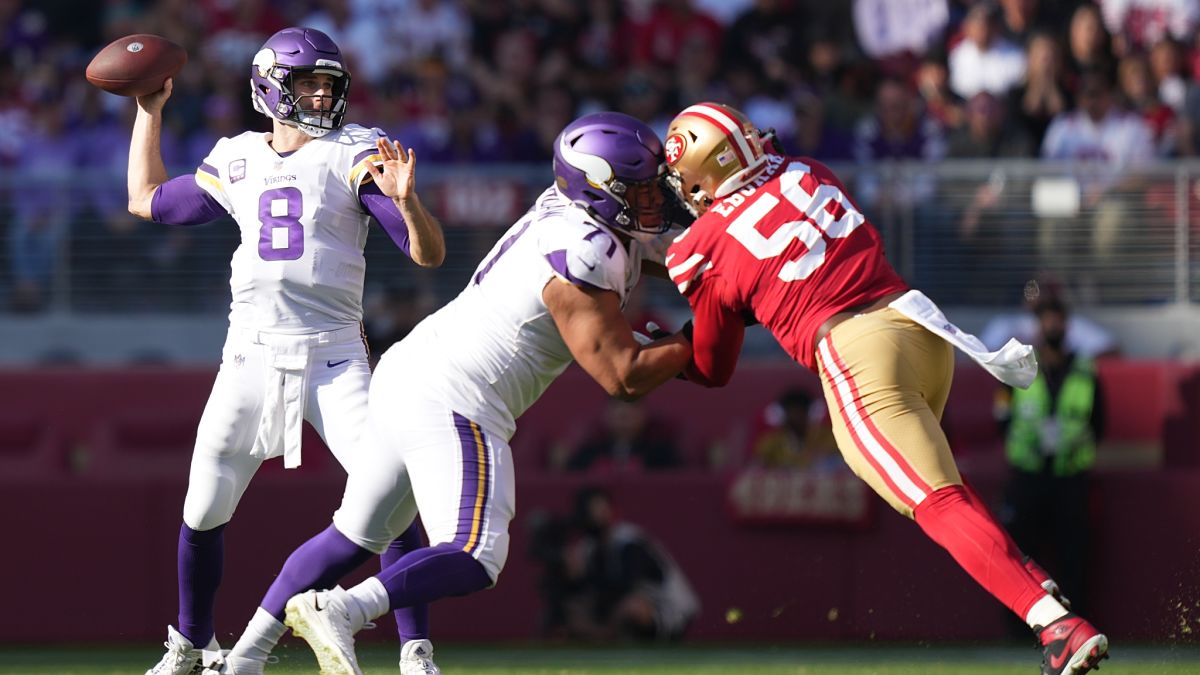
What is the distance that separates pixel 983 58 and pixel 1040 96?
0.72 meters

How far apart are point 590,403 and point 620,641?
5.14 ft

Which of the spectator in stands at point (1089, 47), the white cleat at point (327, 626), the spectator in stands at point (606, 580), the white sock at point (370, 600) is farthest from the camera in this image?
the spectator in stands at point (1089, 47)

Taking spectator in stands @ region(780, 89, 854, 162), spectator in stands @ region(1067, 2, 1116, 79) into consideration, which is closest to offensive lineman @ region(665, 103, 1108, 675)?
spectator in stands @ region(780, 89, 854, 162)

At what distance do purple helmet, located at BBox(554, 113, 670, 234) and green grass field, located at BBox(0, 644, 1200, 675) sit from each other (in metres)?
2.53

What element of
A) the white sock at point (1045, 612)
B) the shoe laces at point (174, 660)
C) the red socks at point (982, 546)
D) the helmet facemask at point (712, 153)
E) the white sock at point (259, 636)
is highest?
the helmet facemask at point (712, 153)

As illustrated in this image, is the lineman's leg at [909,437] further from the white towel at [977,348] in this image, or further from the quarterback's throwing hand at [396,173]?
the quarterback's throwing hand at [396,173]

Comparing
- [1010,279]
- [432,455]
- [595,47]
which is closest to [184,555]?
[432,455]

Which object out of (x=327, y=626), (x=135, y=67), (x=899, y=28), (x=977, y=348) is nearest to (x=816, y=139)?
(x=899, y=28)

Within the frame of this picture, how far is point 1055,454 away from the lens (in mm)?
11211

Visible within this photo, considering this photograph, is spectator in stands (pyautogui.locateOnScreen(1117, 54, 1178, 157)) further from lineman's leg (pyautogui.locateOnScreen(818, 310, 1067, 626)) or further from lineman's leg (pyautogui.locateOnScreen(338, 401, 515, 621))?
lineman's leg (pyautogui.locateOnScreen(338, 401, 515, 621))

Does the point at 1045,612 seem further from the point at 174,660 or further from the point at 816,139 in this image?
the point at 816,139

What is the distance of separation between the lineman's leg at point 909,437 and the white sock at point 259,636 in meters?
1.94

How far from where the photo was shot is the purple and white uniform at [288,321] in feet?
22.2

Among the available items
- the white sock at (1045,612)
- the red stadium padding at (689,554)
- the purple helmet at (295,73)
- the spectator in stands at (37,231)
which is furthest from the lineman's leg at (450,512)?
the spectator in stands at (37,231)
